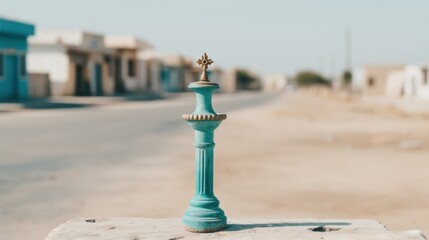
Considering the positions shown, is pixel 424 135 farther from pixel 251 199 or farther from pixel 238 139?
pixel 251 199

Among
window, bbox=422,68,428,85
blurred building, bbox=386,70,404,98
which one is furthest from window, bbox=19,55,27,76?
blurred building, bbox=386,70,404,98

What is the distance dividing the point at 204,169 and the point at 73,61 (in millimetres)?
40200

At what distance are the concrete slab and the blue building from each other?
29414mm

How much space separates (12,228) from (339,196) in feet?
13.2

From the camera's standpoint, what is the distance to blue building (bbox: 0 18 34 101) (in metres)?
33.0

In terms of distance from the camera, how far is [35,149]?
12.8 meters

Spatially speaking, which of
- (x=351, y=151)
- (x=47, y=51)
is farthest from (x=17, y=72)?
(x=351, y=151)

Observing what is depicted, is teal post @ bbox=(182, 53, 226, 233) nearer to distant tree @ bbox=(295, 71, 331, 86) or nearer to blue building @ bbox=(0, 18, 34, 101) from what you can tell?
blue building @ bbox=(0, 18, 34, 101)

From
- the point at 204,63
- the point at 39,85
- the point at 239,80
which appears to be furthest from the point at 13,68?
the point at 239,80

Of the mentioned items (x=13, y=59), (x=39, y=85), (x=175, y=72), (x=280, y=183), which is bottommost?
(x=280, y=183)

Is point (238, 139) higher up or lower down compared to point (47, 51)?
lower down

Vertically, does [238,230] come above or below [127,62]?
below

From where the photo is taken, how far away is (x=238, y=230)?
4625 millimetres

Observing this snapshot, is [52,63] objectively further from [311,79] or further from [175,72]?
[311,79]
